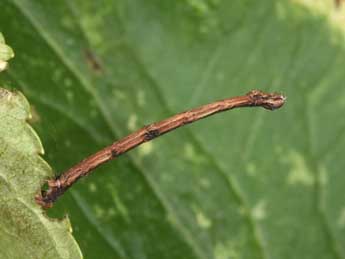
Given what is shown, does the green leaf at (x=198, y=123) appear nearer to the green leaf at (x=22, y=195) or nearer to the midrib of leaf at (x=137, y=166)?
the midrib of leaf at (x=137, y=166)

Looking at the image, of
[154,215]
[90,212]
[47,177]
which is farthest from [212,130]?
[47,177]

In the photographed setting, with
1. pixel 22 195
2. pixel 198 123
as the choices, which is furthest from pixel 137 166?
pixel 22 195

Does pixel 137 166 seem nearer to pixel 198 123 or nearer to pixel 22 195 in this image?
pixel 198 123

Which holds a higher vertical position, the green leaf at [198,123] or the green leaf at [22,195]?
the green leaf at [198,123]

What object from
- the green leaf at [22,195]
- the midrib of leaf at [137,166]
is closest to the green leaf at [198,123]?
the midrib of leaf at [137,166]


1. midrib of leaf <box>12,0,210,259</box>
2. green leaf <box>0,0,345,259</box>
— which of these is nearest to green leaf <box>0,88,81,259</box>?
green leaf <box>0,0,345,259</box>
